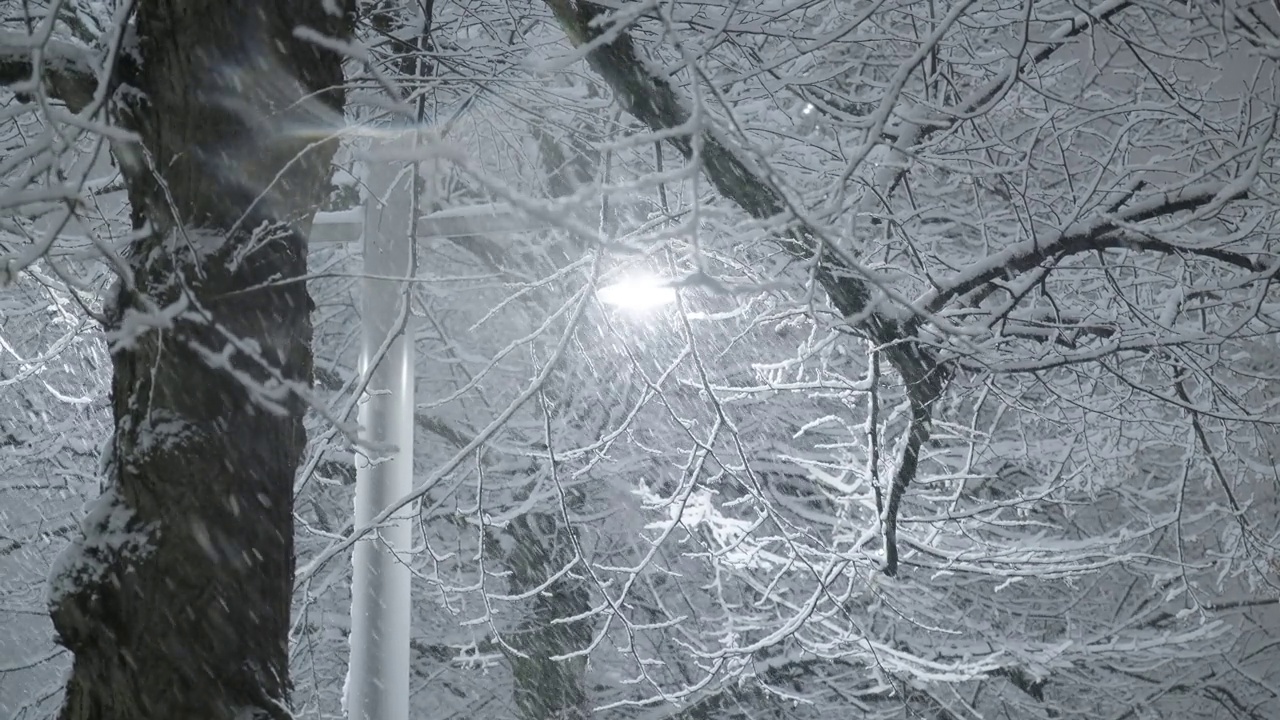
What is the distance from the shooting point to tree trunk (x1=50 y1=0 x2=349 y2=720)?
275cm

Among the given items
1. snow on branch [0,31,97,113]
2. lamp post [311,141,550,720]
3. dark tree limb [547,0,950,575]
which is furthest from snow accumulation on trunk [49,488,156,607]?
dark tree limb [547,0,950,575]

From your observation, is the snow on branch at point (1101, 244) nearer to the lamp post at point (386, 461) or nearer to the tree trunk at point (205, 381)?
the lamp post at point (386, 461)

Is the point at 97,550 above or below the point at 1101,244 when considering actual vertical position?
below

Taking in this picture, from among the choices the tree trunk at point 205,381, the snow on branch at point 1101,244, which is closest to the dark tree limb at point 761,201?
the snow on branch at point 1101,244

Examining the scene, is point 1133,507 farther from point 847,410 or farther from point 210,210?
point 210,210

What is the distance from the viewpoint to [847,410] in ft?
29.6

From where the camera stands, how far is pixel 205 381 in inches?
116

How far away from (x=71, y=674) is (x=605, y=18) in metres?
2.26

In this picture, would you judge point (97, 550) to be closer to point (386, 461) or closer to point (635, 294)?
point (386, 461)

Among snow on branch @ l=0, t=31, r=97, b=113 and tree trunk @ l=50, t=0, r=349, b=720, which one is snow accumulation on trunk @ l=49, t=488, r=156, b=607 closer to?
tree trunk @ l=50, t=0, r=349, b=720

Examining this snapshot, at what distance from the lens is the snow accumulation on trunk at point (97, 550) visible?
2.77 meters

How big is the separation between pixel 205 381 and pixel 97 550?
51cm

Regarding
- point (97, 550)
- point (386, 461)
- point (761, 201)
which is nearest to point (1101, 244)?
point (761, 201)

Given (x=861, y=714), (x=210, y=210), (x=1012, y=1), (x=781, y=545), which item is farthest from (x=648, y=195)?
(x=861, y=714)
